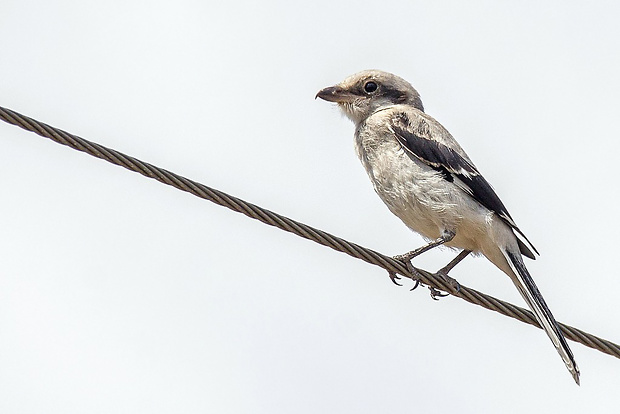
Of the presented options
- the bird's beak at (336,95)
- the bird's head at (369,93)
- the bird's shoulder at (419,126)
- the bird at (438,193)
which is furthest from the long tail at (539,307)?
the bird's beak at (336,95)

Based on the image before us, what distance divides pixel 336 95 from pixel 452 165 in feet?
4.88

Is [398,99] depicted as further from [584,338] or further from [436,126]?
[584,338]

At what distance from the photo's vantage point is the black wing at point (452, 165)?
334 inches

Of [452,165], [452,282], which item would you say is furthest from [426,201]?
[452,282]

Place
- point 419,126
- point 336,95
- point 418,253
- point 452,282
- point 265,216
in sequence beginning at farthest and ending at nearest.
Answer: point 336,95 → point 419,126 → point 418,253 → point 452,282 → point 265,216

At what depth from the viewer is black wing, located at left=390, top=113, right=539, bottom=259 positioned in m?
8.49

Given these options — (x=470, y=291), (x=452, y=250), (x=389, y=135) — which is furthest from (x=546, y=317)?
(x=389, y=135)

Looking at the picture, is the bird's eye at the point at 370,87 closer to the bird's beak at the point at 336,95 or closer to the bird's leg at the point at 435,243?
the bird's beak at the point at 336,95

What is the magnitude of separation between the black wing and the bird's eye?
2.76ft

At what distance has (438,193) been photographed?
8422 millimetres

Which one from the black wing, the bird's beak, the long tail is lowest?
the long tail

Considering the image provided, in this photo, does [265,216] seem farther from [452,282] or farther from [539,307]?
[539,307]

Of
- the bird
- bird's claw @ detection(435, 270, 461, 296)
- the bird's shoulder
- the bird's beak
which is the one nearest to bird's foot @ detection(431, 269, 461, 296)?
bird's claw @ detection(435, 270, 461, 296)

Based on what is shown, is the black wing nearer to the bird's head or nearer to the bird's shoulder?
the bird's shoulder
